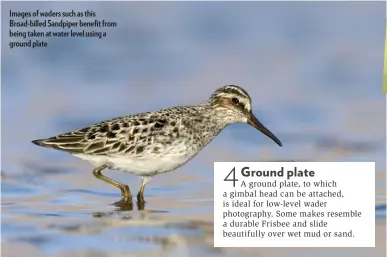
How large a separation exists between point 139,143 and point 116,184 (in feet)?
1.57

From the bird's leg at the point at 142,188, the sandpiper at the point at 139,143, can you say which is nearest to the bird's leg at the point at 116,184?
the sandpiper at the point at 139,143

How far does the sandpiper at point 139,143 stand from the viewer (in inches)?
362

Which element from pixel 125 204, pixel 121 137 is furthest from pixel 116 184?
pixel 121 137

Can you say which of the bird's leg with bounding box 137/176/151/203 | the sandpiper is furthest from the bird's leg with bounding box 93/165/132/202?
the bird's leg with bounding box 137/176/151/203

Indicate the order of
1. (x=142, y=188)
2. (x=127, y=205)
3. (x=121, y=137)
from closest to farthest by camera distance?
(x=127, y=205)
(x=121, y=137)
(x=142, y=188)

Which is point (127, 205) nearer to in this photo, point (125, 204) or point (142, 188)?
point (125, 204)

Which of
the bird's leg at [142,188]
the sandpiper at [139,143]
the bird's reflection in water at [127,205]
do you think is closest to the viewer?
the bird's reflection in water at [127,205]

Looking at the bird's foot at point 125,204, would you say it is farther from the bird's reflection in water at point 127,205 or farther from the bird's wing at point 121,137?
the bird's wing at point 121,137

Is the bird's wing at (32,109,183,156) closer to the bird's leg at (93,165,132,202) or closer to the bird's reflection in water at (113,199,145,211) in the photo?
the bird's leg at (93,165,132,202)

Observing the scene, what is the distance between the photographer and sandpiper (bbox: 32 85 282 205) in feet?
30.2

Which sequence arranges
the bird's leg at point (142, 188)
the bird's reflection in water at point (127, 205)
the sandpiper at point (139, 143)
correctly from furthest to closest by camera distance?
1. the bird's leg at point (142, 188)
2. the sandpiper at point (139, 143)
3. the bird's reflection in water at point (127, 205)

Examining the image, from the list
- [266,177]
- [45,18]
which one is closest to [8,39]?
[45,18]

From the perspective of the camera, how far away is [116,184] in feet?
30.6

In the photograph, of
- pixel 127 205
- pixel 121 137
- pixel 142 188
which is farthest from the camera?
pixel 142 188
